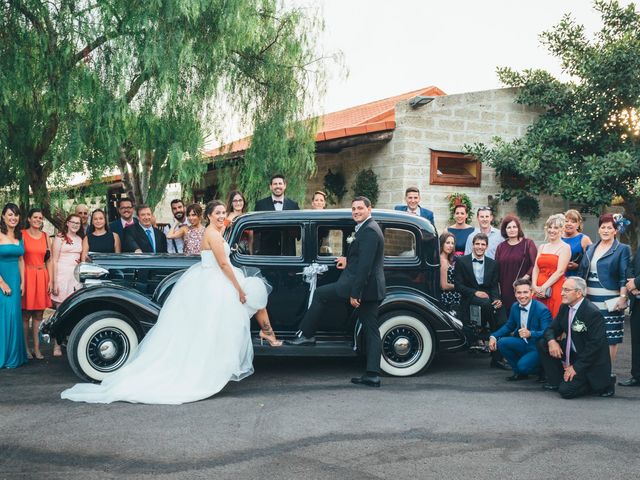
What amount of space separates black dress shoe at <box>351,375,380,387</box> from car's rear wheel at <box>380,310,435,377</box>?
1.46 ft

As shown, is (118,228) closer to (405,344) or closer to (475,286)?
(405,344)

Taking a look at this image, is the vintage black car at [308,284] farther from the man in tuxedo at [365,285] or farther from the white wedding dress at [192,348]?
the white wedding dress at [192,348]

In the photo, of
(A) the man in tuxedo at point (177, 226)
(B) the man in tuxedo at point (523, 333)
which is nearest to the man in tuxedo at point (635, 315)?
(B) the man in tuxedo at point (523, 333)

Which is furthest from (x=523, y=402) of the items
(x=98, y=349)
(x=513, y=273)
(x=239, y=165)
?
(x=239, y=165)

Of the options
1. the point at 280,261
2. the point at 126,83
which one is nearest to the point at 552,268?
the point at 280,261

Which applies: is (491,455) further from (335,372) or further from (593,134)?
(593,134)

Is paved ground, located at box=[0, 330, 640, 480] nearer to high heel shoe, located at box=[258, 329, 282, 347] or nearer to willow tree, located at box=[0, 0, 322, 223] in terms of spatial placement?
high heel shoe, located at box=[258, 329, 282, 347]

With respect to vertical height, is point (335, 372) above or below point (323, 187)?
below

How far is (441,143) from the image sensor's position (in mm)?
13305

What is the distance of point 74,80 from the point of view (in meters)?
8.93

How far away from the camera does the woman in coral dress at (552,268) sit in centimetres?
732

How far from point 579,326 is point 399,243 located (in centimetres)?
210

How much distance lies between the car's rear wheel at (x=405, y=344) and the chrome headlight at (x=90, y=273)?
3.15 metres

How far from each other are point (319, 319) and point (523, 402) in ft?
7.30
